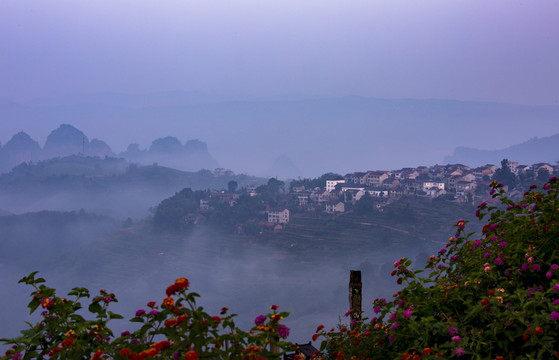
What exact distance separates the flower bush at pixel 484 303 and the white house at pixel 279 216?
90.9m

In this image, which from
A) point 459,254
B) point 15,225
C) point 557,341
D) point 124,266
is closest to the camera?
point 557,341

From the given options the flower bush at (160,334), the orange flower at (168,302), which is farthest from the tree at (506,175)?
the orange flower at (168,302)

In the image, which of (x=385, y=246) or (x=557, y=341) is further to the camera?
(x=385, y=246)

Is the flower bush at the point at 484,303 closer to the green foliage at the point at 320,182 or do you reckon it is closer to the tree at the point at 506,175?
the tree at the point at 506,175

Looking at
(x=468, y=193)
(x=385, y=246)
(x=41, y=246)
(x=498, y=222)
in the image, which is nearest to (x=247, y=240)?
(x=385, y=246)

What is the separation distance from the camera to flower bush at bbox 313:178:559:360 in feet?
7.17

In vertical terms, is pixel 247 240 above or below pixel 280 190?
below

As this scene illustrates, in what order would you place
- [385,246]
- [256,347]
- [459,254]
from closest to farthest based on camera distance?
1. [256,347]
2. [459,254]
3. [385,246]

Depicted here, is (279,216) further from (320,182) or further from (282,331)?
(282,331)

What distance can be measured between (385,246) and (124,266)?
5184 centimetres

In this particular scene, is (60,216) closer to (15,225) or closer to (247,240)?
(15,225)

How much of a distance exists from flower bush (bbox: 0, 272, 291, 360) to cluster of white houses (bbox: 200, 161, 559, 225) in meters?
90.9

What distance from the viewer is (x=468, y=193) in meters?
Answer: 87.2

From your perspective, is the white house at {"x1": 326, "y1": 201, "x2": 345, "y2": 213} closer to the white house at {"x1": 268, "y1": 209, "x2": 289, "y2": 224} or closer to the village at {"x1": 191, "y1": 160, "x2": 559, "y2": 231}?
the village at {"x1": 191, "y1": 160, "x2": 559, "y2": 231}
